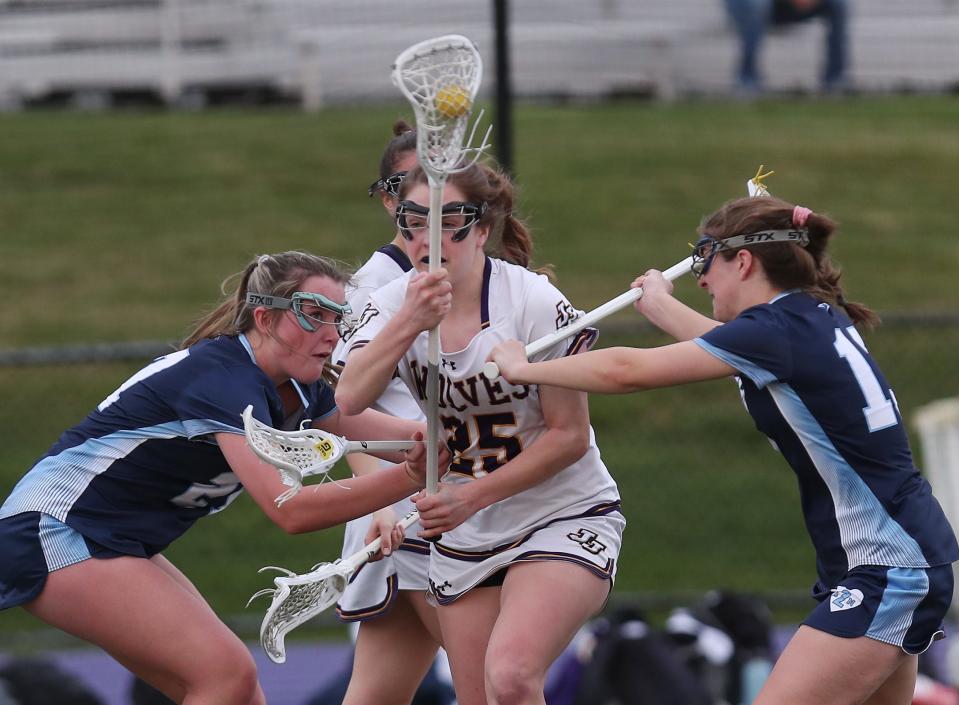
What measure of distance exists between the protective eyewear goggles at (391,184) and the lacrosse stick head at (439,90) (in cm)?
55

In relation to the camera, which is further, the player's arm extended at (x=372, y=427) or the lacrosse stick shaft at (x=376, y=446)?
the player's arm extended at (x=372, y=427)

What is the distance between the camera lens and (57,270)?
10.0 meters

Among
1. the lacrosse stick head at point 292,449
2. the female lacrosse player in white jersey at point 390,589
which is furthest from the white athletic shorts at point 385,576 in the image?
the lacrosse stick head at point 292,449

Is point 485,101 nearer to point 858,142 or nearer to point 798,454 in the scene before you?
point 858,142

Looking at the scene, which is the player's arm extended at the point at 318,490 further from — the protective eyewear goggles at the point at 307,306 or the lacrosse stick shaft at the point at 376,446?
the protective eyewear goggles at the point at 307,306

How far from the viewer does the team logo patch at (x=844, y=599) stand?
10.7 feet

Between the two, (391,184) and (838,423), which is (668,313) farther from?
(391,184)

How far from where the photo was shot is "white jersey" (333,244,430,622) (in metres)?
3.79

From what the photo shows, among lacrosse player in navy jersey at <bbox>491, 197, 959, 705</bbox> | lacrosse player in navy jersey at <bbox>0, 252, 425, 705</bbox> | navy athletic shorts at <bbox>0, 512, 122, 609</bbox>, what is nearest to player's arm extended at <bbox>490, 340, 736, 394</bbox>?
lacrosse player in navy jersey at <bbox>491, 197, 959, 705</bbox>

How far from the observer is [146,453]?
348 centimetres

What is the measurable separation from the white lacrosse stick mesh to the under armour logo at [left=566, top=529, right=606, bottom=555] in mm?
414

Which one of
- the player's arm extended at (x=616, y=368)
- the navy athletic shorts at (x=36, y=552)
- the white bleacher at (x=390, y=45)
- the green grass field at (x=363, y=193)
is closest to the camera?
the player's arm extended at (x=616, y=368)

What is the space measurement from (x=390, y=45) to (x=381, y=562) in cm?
504

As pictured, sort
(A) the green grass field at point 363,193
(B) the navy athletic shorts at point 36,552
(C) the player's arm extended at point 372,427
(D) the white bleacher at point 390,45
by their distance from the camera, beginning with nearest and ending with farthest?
(B) the navy athletic shorts at point 36,552 → (C) the player's arm extended at point 372,427 → (D) the white bleacher at point 390,45 → (A) the green grass field at point 363,193
